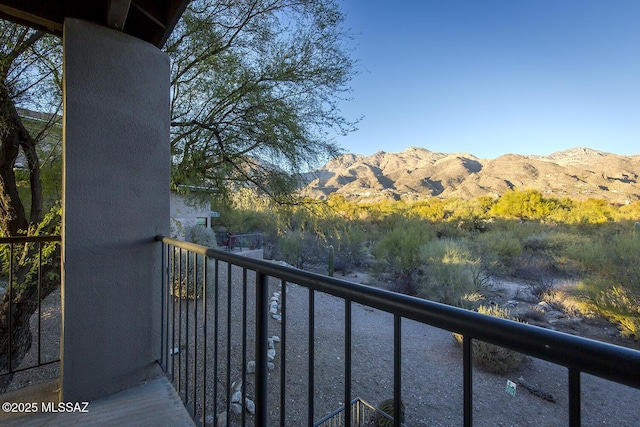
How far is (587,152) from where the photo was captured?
154 ft

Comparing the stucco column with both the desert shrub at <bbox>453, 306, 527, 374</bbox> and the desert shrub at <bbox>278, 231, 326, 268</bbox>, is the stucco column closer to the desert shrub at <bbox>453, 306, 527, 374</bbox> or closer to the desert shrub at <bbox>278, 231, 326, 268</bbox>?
the desert shrub at <bbox>453, 306, 527, 374</bbox>

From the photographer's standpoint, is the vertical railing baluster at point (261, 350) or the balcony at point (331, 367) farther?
the vertical railing baluster at point (261, 350)

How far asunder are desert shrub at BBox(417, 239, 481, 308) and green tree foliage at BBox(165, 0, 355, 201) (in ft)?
16.2

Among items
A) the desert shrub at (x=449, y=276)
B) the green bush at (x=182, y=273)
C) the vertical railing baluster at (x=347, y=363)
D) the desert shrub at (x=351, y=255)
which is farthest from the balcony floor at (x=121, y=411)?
the desert shrub at (x=351, y=255)

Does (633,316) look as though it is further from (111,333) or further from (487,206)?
(487,206)

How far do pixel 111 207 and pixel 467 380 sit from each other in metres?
2.09

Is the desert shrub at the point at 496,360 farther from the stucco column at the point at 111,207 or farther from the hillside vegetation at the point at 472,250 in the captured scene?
the stucco column at the point at 111,207

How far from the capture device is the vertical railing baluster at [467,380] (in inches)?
21.0

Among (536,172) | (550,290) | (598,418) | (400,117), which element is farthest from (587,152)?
(598,418)

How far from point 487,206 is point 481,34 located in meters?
10.8

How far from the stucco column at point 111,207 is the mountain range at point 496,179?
16.8 metres

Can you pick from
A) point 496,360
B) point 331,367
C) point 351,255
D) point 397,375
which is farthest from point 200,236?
point 397,375

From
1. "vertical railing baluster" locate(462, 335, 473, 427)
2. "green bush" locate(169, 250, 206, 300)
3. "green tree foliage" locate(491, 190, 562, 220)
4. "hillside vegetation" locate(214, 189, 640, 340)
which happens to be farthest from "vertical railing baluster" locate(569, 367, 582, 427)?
"green tree foliage" locate(491, 190, 562, 220)

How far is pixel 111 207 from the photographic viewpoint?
1.91 metres
